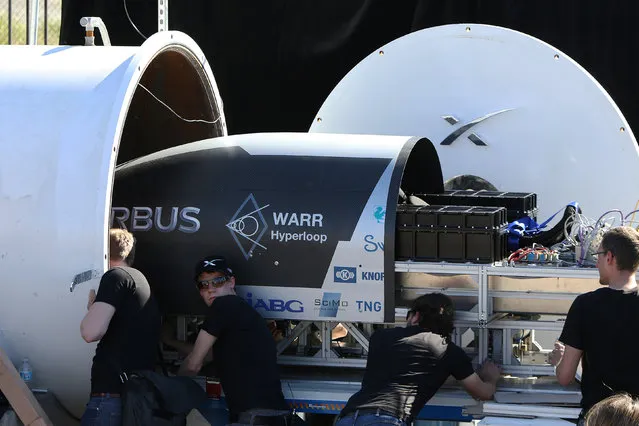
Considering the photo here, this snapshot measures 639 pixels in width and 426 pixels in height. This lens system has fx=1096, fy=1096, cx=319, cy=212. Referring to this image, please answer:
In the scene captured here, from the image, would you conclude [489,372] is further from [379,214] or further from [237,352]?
[237,352]

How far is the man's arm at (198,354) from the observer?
5543mm

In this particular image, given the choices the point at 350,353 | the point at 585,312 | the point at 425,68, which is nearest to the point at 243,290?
the point at 350,353

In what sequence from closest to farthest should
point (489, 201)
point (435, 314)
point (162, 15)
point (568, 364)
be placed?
point (568, 364) < point (435, 314) < point (489, 201) < point (162, 15)

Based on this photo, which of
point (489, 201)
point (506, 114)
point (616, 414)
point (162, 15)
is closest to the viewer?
point (616, 414)

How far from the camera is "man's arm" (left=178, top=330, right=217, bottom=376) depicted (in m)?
5.54

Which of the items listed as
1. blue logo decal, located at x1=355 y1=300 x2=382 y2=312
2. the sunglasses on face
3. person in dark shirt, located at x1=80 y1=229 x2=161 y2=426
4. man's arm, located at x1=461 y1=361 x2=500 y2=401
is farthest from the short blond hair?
man's arm, located at x1=461 y1=361 x2=500 y2=401

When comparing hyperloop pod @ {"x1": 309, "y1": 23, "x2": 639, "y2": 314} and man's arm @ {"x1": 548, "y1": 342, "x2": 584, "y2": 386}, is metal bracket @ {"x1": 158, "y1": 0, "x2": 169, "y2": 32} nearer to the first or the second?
hyperloop pod @ {"x1": 309, "y1": 23, "x2": 639, "y2": 314}

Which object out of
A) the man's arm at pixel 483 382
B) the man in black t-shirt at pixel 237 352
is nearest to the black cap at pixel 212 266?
the man in black t-shirt at pixel 237 352

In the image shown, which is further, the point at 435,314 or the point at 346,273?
the point at 346,273

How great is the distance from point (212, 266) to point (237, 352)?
453mm

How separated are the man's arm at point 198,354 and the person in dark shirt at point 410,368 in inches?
31.6

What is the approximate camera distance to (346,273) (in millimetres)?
5672

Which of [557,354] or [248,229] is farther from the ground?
[248,229]

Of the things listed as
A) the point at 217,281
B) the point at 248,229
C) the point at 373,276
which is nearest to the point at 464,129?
the point at 373,276
